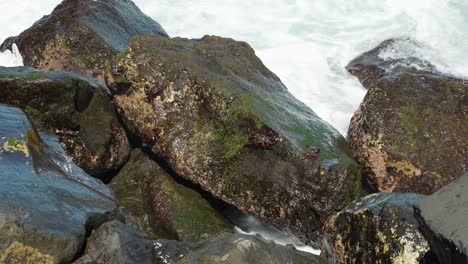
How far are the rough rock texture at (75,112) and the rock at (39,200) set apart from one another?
1.45 metres

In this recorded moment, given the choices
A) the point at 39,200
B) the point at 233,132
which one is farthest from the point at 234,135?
the point at 39,200

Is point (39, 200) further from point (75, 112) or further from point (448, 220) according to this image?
point (75, 112)

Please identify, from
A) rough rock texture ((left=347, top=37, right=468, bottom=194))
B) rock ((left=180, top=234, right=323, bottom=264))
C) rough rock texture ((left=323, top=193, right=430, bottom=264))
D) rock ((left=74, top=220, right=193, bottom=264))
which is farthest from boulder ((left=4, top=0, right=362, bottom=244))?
rock ((left=180, top=234, right=323, bottom=264))

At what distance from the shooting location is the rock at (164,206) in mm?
7473

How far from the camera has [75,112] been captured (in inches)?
316

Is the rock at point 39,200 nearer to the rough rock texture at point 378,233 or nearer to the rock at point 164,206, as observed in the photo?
the rock at point 164,206

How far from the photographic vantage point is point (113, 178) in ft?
27.6

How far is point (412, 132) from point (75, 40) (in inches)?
245

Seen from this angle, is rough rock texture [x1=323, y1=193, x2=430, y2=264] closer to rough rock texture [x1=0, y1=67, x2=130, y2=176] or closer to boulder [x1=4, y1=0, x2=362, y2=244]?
boulder [x1=4, y1=0, x2=362, y2=244]

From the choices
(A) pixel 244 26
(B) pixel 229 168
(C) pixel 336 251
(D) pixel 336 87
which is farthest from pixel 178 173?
(A) pixel 244 26

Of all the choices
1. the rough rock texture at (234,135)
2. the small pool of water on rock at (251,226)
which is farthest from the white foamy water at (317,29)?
the small pool of water on rock at (251,226)

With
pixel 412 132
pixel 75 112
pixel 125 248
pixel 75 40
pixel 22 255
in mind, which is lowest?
pixel 22 255

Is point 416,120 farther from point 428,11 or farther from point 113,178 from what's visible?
point 428,11

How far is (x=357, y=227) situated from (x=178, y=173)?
3.20 m
